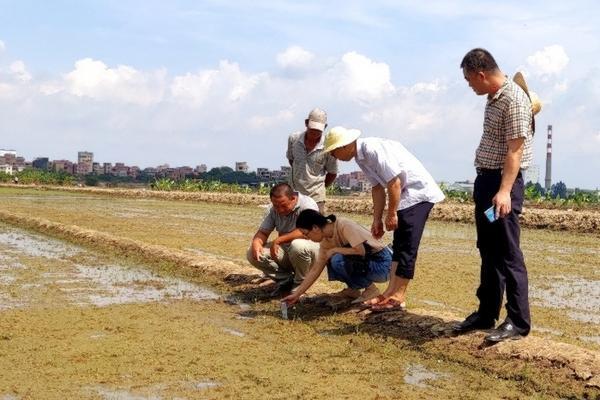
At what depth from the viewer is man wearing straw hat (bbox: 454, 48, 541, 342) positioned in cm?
414

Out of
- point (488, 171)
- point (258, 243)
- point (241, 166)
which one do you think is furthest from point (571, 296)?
point (241, 166)

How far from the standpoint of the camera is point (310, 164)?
6203mm

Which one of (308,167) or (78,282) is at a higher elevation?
(308,167)

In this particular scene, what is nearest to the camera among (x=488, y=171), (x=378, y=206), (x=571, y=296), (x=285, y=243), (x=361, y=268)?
(x=488, y=171)

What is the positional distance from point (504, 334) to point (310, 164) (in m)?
2.45

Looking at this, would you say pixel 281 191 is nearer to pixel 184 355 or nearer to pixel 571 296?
pixel 184 355

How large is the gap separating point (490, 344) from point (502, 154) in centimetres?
108

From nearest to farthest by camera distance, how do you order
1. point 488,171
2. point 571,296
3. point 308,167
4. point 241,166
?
point 488,171 → point 308,167 → point 571,296 → point 241,166

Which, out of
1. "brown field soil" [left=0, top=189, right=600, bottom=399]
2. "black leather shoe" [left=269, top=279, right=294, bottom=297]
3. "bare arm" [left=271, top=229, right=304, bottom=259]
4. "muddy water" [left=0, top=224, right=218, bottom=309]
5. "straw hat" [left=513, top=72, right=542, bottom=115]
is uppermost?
"straw hat" [left=513, top=72, right=542, bottom=115]

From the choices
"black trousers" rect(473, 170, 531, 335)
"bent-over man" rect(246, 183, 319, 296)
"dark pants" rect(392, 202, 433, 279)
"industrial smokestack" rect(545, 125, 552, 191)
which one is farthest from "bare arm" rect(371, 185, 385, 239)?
"industrial smokestack" rect(545, 125, 552, 191)

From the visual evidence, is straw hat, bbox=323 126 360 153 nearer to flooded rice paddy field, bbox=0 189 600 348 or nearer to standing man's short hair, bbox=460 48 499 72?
standing man's short hair, bbox=460 48 499 72

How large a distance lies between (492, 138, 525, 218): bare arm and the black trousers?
0.49ft

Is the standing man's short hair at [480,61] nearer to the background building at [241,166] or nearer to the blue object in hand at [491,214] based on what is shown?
the blue object in hand at [491,214]

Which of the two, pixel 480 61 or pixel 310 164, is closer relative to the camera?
pixel 480 61
